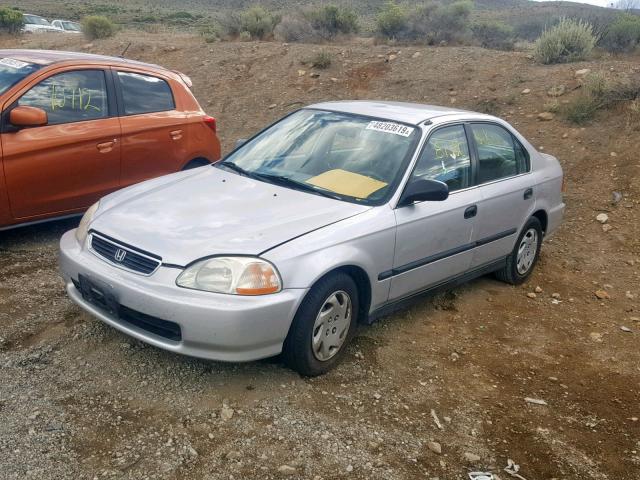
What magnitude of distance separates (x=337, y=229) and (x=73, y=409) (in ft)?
5.69

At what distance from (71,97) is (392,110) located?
9.33 feet

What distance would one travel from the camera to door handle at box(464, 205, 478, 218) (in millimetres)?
4705

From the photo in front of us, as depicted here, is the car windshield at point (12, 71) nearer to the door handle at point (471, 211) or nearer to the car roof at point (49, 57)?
the car roof at point (49, 57)

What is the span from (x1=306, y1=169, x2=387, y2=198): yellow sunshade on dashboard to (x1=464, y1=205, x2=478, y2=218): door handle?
793mm

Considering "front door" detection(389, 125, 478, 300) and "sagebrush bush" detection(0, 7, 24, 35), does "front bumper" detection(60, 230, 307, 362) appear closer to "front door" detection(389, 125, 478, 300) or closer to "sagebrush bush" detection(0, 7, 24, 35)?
"front door" detection(389, 125, 478, 300)

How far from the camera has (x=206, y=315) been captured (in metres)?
3.32

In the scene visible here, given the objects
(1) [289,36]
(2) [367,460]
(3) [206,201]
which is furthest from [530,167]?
(1) [289,36]

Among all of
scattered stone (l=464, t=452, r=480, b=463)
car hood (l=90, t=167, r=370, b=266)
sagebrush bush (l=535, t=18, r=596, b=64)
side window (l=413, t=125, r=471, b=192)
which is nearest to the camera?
scattered stone (l=464, t=452, r=480, b=463)

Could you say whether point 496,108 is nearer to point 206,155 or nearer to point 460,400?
point 206,155

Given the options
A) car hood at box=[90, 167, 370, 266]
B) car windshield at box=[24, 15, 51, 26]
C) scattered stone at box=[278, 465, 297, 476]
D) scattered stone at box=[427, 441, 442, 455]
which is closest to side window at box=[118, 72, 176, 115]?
car hood at box=[90, 167, 370, 266]

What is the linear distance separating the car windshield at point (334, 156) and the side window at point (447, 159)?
0.14 meters

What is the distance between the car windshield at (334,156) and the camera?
14.0 feet

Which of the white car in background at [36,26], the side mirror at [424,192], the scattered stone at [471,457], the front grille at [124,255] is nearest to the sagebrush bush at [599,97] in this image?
the side mirror at [424,192]

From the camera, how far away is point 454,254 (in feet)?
15.4
